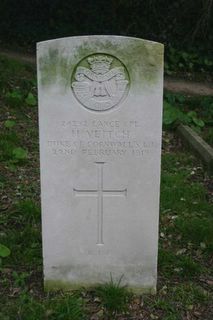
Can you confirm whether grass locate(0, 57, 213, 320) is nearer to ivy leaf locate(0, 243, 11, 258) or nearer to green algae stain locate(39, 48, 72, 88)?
ivy leaf locate(0, 243, 11, 258)

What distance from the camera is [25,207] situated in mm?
5090

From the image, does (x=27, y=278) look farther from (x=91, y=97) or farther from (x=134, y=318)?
(x=91, y=97)

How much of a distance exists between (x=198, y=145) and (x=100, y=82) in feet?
13.2

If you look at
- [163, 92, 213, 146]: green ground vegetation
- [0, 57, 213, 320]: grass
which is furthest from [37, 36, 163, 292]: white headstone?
[163, 92, 213, 146]: green ground vegetation

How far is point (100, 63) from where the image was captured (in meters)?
3.52

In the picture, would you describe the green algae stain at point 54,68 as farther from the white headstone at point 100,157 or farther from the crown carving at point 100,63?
the crown carving at point 100,63

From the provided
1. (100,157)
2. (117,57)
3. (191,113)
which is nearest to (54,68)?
(117,57)

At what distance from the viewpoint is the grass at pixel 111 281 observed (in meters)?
3.80

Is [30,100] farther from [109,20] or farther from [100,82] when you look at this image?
[109,20]

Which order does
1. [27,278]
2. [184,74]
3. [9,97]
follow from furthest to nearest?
[184,74]
[9,97]
[27,278]

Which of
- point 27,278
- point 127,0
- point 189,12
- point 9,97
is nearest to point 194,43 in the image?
point 189,12

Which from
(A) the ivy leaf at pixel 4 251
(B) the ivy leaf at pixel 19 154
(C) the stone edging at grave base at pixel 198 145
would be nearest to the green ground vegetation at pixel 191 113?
(C) the stone edging at grave base at pixel 198 145

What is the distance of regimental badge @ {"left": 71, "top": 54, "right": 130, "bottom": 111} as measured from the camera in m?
3.53

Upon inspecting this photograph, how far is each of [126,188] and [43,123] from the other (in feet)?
2.28
